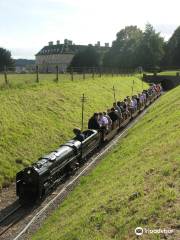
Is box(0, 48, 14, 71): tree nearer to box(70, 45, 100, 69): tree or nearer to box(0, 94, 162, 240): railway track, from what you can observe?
box(70, 45, 100, 69): tree

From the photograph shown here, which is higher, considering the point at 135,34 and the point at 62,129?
the point at 135,34

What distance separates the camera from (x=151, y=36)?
11181 cm

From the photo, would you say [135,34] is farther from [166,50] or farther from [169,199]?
[169,199]

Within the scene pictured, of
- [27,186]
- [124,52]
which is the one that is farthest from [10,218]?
[124,52]

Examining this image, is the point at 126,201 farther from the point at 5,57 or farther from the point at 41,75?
the point at 5,57

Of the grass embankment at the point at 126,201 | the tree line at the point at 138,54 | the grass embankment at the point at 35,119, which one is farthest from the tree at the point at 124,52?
the grass embankment at the point at 126,201

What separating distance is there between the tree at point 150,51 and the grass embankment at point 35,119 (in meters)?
70.4

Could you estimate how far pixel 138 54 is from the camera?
10844 cm

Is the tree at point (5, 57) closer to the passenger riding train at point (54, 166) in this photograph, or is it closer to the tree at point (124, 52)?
the tree at point (124, 52)

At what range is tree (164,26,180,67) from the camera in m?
111

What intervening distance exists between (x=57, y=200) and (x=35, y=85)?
1645 centimetres

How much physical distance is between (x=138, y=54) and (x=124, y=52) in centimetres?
544

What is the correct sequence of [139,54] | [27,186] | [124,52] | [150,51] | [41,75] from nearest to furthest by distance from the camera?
[27,186], [41,75], [150,51], [139,54], [124,52]

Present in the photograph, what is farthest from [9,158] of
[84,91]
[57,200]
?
[84,91]
